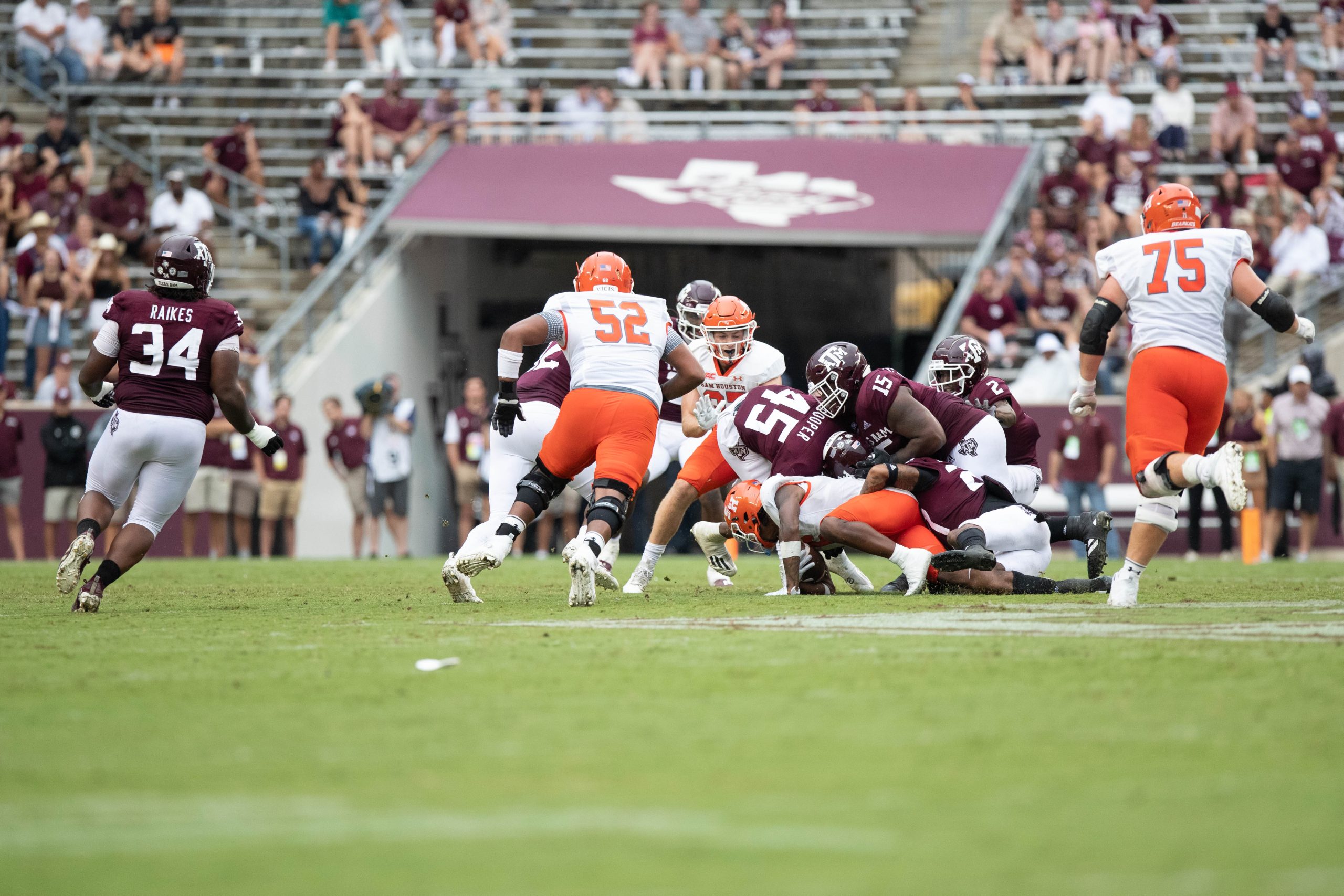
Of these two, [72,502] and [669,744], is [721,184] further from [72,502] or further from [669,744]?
[669,744]

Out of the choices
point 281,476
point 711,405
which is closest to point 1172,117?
point 281,476

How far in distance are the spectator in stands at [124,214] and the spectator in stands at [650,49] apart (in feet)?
23.0

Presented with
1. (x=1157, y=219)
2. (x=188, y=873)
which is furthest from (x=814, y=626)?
(x=188, y=873)

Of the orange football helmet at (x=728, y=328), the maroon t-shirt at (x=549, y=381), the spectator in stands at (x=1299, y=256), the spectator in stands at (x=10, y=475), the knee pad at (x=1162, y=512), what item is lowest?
the spectator in stands at (x=10, y=475)

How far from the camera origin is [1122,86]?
22500mm

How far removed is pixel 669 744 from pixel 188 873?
4.88 ft

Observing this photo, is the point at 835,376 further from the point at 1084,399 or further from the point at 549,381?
the point at 549,381

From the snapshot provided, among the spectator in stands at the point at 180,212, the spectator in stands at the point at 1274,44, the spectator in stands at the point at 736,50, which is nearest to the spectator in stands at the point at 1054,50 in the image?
the spectator in stands at the point at 1274,44

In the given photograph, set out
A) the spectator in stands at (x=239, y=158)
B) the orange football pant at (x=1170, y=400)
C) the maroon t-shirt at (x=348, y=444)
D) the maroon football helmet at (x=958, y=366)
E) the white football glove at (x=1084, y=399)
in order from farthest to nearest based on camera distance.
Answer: the spectator in stands at (x=239, y=158), the maroon t-shirt at (x=348, y=444), the maroon football helmet at (x=958, y=366), the white football glove at (x=1084, y=399), the orange football pant at (x=1170, y=400)

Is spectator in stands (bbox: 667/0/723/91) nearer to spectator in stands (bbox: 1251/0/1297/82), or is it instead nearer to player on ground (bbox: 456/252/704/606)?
spectator in stands (bbox: 1251/0/1297/82)

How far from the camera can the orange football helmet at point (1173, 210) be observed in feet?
27.6

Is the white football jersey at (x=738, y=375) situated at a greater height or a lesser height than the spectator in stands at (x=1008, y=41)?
lesser

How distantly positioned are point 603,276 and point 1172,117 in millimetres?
14472

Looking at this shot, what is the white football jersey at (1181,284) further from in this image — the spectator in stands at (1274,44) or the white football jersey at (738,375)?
the spectator in stands at (1274,44)
